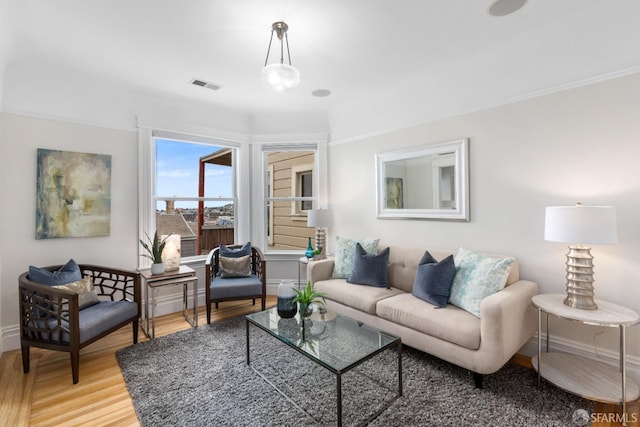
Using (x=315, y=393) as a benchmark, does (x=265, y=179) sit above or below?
above

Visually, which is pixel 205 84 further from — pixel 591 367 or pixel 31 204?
pixel 591 367

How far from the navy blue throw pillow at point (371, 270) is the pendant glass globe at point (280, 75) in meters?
1.97

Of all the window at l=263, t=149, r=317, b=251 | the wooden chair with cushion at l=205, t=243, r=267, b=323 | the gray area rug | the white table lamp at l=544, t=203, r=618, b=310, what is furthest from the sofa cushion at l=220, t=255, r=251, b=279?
the white table lamp at l=544, t=203, r=618, b=310

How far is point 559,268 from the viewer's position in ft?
8.20

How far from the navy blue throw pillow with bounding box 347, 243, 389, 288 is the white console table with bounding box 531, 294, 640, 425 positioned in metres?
1.34

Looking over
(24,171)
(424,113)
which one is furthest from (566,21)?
(24,171)

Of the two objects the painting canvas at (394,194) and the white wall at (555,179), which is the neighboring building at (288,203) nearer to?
the painting canvas at (394,194)

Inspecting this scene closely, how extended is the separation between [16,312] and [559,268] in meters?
4.94

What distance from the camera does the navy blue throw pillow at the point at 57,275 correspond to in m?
2.57

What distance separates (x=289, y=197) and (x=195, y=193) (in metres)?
1.34

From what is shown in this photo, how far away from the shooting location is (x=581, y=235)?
79.4 inches

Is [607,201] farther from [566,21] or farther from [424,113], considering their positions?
[424,113]

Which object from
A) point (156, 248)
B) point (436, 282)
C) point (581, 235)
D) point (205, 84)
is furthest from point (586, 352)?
point (205, 84)

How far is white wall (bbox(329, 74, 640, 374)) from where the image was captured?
2.21 meters
